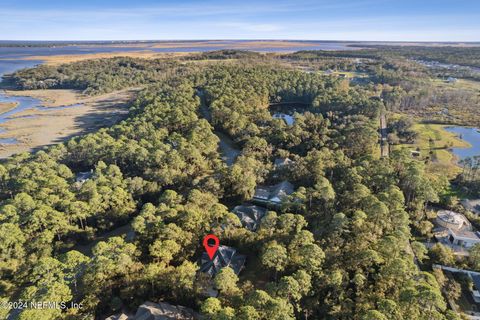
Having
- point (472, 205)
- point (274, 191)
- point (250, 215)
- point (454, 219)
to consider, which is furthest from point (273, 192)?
point (472, 205)

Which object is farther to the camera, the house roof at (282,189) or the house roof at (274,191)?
the house roof at (282,189)

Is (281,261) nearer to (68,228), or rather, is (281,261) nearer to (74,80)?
(68,228)

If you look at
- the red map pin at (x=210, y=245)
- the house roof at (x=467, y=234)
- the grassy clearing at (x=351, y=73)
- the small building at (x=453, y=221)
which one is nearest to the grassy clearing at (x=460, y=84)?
the grassy clearing at (x=351, y=73)

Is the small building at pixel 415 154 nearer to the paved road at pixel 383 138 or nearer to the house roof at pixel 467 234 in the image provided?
the paved road at pixel 383 138

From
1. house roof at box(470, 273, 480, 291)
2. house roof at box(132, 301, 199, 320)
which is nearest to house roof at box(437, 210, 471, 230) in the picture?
house roof at box(470, 273, 480, 291)

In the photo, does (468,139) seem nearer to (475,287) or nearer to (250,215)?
(475,287)

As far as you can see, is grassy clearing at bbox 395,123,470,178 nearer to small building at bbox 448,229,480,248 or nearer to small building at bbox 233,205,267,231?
small building at bbox 448,229,480,248
